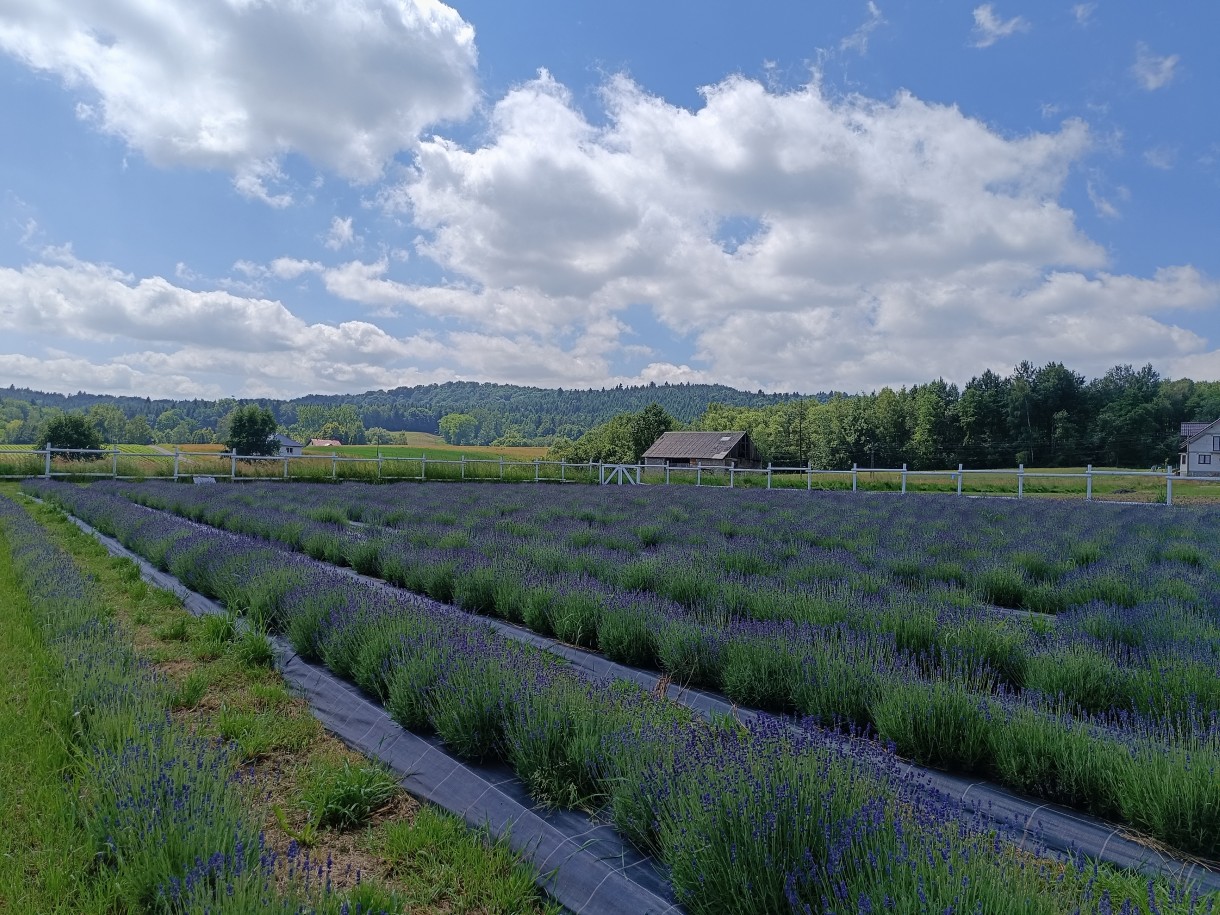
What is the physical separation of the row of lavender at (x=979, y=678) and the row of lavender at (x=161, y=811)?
2462 millimetres

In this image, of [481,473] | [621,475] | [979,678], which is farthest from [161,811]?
[621,475]

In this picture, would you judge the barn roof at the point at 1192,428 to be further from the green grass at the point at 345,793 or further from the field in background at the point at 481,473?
the green grass at the point at 345,793

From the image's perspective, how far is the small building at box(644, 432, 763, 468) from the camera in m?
65.3

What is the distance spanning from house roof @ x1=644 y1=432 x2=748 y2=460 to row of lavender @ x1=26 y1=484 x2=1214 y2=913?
2434 inches

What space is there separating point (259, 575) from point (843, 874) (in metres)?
5.84

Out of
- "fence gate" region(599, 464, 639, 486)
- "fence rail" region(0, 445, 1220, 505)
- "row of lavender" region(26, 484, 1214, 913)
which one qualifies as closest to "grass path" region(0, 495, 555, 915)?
"row of lavender" region(26, 484, 1214, 913)

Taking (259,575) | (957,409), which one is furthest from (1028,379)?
(259,575)

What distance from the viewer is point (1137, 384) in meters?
72.1

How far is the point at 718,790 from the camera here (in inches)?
88.6

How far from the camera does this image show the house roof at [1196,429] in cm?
5991

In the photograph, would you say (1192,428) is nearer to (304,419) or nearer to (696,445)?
(696,445)

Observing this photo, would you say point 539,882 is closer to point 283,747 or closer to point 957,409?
point 283,747

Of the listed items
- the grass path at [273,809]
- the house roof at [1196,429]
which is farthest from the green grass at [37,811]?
the house roof at [1196,429]

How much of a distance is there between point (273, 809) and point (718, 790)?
2.04 meters
